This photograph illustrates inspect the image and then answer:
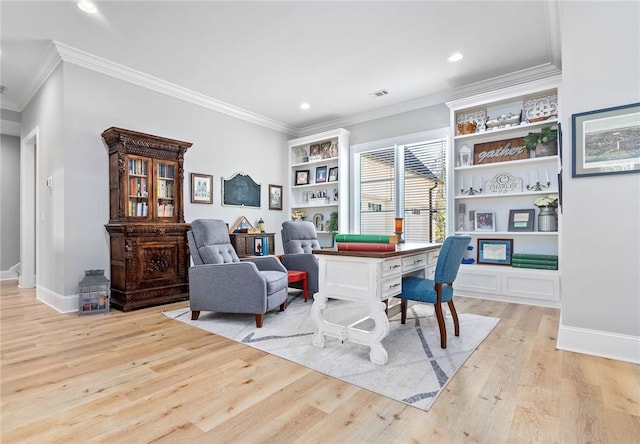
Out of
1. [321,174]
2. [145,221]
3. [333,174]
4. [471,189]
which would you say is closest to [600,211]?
[471,189]

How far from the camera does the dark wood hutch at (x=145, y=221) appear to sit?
3.67 m

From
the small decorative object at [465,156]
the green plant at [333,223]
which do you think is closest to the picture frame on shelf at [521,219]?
the small decorative object at [465,156]

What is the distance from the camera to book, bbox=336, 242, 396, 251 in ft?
7.06

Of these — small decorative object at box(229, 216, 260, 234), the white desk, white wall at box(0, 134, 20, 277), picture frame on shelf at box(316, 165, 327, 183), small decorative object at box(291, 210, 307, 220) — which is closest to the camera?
the white desk

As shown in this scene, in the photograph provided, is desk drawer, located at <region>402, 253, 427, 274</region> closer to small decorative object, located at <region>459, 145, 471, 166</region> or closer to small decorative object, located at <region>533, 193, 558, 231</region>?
small decorative object, located at <region>533, 193, 558, 231</region>

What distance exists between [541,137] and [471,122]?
2.89 feet

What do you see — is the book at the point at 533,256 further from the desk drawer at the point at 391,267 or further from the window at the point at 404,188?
the desk drawer at the point at 391,267

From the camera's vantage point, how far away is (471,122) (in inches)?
175

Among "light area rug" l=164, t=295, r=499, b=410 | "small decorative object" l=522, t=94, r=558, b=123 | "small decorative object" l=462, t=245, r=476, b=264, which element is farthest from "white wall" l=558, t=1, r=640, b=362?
"small decorative object" l=462, t=245, r=476, b=264

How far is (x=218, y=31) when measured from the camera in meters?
3.20

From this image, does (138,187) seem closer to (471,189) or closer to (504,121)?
(471,189)

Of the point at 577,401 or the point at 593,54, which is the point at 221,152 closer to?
the point at 593,54

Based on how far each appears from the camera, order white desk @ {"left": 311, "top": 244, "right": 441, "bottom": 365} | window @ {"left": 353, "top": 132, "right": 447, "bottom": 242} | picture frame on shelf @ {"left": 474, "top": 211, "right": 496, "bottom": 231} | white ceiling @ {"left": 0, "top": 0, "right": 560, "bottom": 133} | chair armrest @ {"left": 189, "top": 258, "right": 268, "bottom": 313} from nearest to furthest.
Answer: white desk @ {"left": 311, "top": 244, "right": 441, "bottom": 365} → white ceiling @ {"left": 0, "top": 0, "right": 560, "bottom": 133} → chair armrest @ {"left": 189, "top": 258, "right": 268, "bottom": 313} → picture frame on shelf @ {"left": 474, "top": 211, "right": 496, "bottom": 231} → window @ {"left": 353, "top": 132, "right": 447, "bottom": 242}

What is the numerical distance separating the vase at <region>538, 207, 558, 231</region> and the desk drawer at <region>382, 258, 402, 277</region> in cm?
259
